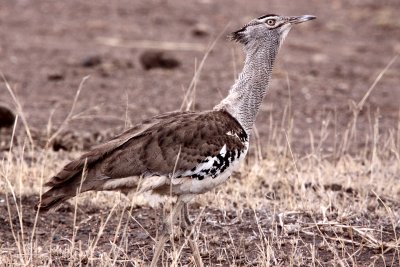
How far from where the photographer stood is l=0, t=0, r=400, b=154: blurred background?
373 inches

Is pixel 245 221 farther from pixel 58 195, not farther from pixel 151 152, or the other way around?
pixel 58 195

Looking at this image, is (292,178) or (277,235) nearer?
(277,235)

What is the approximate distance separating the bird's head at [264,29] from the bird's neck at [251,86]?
0.12 ft

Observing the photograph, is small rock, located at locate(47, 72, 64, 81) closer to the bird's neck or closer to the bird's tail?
the bird's neck

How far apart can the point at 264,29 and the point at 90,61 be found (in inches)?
237

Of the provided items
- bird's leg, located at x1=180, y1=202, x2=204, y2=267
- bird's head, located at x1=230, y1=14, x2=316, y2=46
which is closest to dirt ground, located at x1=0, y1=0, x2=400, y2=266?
bird's leg, located at x1=180, y1=202, x2=204, y2=267

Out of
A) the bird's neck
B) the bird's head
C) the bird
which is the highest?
the bird's head

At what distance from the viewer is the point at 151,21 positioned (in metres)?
14.7

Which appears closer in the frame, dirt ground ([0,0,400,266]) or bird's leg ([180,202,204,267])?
bird's leg ([180,202,204,267])

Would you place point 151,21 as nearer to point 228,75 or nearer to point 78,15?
point 78,15

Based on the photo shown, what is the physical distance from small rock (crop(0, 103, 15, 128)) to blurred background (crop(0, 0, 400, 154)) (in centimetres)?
3

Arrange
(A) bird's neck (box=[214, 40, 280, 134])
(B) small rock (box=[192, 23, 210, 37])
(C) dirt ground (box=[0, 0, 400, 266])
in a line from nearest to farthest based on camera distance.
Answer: (A) bird's neck (box=[214, 40, 280, 134]) → (C) dirt ground (box=[0, 0, 400, 266]) → (B) small rock (box=[192, 23, 210, 37])

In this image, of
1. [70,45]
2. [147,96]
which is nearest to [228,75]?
[147,96]

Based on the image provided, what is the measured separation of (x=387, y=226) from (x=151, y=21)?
9143 millimetres
